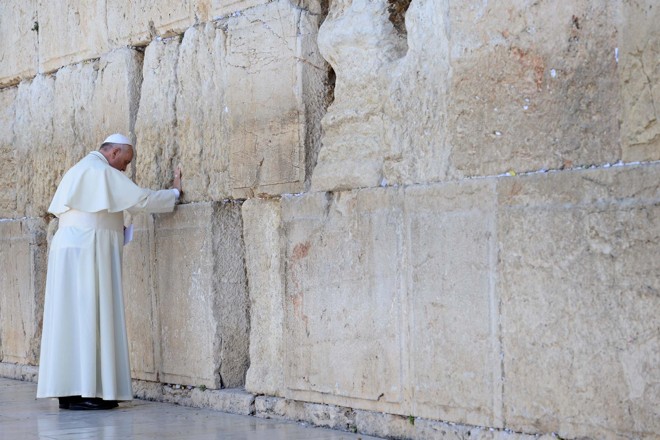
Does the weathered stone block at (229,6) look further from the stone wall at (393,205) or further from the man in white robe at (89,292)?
the man in white robe at (89,292)

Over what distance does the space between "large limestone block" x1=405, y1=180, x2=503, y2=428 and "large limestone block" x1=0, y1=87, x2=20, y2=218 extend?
15.5 ft

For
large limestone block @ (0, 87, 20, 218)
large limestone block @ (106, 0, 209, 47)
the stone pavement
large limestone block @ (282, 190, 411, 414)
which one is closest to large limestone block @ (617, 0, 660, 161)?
large limestone block @ (282, 190, 411, 414)

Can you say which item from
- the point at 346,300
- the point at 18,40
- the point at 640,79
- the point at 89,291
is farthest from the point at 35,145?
the point at 640,79

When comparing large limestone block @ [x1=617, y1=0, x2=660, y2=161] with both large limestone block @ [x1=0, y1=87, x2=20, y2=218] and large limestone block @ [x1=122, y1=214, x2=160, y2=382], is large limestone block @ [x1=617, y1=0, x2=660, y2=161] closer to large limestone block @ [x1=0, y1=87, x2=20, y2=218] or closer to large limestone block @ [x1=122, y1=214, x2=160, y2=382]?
large limestone block @ [x1=122, y1=214, x2=160, y2=382]

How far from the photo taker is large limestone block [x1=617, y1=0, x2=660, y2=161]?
443 cm

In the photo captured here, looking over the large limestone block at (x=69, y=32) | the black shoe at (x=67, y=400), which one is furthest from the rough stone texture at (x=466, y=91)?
the large limestone block at (x=69, y=32)

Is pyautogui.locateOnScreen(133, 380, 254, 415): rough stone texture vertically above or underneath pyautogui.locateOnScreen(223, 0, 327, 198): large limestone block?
underneath

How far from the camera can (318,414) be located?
6.12 metres

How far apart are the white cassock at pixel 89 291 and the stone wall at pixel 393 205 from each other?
34 centimetres

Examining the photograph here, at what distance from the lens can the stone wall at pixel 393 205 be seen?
4605 millimetres

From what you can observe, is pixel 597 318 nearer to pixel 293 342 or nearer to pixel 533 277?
pixel 533 277

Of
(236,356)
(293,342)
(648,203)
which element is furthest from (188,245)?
(648,203)

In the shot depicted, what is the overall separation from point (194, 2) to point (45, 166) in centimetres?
222

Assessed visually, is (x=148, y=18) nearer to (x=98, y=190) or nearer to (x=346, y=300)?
(x=98, y=190)
